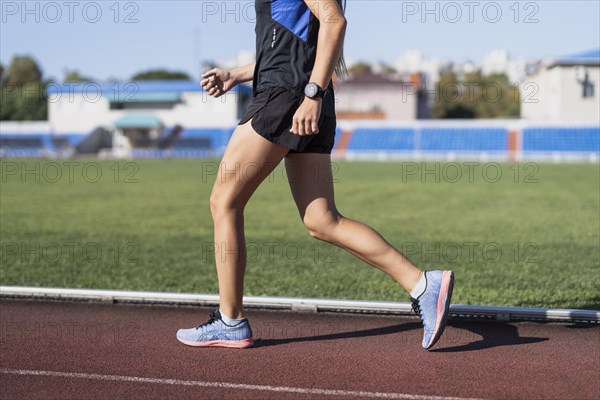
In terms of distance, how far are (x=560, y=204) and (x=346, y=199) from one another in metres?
4.80

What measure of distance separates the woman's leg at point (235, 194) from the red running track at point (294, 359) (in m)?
0.36

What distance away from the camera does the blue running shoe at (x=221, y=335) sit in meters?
4.21

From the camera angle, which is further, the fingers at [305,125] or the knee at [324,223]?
the knee at [324,223]

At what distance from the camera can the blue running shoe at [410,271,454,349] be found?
4.01m

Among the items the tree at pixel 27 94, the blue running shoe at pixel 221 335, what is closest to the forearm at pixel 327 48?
the blue running shoe at pixel 221 335

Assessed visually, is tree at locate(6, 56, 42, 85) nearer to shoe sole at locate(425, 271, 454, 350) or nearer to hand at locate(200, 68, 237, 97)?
hand at locate(200, 68, 237, 97)

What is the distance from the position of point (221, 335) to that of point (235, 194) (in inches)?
31.0

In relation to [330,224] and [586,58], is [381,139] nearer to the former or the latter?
[586,58]

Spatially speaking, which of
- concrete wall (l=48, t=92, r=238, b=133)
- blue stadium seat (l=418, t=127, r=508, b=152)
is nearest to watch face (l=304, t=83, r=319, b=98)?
blue stadium seat (l=418, t=127, r=508, b=152)

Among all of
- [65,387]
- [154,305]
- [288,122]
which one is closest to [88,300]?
[154,305]

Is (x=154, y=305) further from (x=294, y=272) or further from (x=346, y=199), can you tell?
(x=346, y=199)

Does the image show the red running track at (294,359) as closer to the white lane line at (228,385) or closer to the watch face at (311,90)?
the white lane line at (228,385)

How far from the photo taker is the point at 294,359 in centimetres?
403

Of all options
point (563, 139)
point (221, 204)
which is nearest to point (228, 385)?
point (221, 204)
